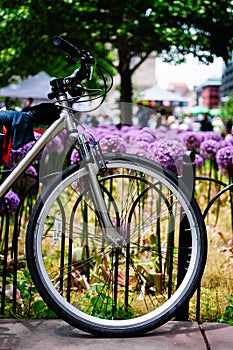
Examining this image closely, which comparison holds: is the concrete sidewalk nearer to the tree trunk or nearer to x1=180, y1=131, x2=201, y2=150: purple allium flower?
x1=180, y1=131, x2=201, y2=150: purple allium flower

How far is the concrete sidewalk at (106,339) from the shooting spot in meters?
3.25

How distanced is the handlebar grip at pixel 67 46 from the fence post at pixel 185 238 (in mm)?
831

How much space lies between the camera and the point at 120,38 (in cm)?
1931

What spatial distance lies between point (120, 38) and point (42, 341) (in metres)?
16.7

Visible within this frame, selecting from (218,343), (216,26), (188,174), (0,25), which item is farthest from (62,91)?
(216,26)

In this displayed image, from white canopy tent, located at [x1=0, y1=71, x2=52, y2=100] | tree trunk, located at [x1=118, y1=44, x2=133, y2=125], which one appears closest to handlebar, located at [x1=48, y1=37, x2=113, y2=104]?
tree trunk, located at [x1=118, y1=44, x2=133, y2=125]

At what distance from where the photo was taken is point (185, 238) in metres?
3.48

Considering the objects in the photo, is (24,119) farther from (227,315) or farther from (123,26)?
(123,26)

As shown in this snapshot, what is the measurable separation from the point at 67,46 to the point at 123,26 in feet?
50.2

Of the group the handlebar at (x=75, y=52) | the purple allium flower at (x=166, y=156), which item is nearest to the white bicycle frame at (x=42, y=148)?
the handlebar at (x=75, y=52)

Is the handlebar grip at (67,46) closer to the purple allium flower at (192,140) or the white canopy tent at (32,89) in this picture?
the purple allium flower at (192,140)

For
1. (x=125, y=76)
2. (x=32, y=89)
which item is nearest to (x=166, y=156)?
(x=32, y=89)

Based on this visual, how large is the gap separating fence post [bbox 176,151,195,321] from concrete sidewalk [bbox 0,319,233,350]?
7cm

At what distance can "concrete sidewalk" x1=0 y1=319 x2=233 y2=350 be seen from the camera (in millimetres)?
3254
